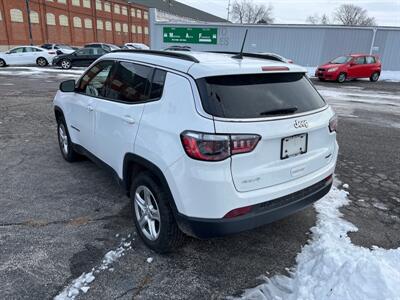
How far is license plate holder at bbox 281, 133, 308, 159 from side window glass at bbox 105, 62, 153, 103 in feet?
4.09

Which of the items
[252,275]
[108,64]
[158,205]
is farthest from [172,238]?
[108,64]

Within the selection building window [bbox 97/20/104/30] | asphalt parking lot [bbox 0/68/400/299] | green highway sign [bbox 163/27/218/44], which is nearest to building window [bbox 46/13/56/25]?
building window [bbox 97/20/104/30]

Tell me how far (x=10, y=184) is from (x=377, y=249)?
14.5ft

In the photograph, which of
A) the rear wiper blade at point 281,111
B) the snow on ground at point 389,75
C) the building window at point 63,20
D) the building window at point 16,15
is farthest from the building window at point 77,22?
the rear wiper blade at point 281,111

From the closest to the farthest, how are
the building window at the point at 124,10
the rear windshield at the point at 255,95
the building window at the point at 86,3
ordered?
the rear windshield at the point at 255,95 < the building window at the point at 86,3 < the building window at the point at 124,10

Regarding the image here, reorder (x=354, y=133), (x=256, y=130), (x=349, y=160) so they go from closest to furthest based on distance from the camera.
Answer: (x=256, y=130), (x=349, y=160), (x=354, y=133)

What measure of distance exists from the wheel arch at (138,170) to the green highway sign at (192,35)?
25388mm

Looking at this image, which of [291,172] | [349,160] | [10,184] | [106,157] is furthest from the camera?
[349,160]

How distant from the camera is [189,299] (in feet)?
8.25

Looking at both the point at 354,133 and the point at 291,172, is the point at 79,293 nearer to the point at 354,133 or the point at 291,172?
the point at 291,172

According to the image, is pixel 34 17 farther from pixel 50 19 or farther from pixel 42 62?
pixel 42 62

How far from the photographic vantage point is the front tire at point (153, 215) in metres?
2.74

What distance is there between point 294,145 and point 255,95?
20.1 inches

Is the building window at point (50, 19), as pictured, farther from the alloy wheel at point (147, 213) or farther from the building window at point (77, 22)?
the alloy wheel at point (147, 213)
